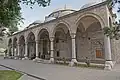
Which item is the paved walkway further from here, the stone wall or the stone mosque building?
the stone wall

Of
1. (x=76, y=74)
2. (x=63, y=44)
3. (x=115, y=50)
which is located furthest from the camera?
(x=63, y=44)

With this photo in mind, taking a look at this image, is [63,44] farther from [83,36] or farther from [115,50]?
[115,50]

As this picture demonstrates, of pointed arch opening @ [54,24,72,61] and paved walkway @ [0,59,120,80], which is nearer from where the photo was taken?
paved walkway @ [0,59,120,80]

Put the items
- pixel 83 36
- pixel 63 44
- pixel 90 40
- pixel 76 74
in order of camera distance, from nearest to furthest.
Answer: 1. pixel 76 74
2. pixel 90 40
3. pixel 83 36
4. pixel 63 44

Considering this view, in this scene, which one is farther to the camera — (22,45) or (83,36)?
(22,45)

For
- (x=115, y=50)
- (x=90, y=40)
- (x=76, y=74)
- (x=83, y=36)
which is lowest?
(x=76, y=74)

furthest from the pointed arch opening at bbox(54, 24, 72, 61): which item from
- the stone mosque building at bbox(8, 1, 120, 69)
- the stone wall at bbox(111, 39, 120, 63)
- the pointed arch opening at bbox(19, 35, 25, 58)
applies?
the pointed arch opening at bbox(19, 35, 25, 58)

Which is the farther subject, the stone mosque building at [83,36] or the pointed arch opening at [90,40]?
the pointed arch opening at [90,40]

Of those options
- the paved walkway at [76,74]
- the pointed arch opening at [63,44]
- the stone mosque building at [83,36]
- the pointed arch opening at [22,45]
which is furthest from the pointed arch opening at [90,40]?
the pointed arch opening at [22,45]

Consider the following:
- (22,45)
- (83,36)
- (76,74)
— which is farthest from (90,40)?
(22,45)

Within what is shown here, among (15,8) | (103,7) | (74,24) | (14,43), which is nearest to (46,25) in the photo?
(74,24)

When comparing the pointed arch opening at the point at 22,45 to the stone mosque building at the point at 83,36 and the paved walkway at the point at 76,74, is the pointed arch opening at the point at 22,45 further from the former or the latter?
the paved walkway at the point at 76,74

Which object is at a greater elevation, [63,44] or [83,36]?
[83,36]

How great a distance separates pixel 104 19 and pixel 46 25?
10.00 metres
